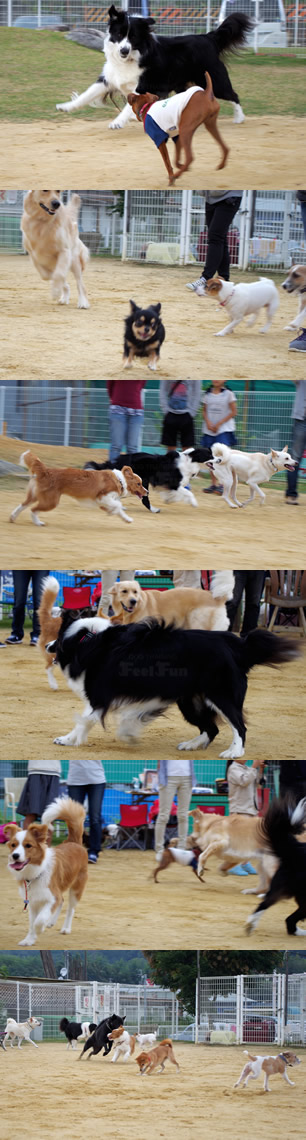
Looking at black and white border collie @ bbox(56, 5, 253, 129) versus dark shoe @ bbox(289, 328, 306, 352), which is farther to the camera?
dark shoe @ bbox(289, 328, 306, 352)

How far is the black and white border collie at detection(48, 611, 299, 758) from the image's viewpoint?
4.47 m

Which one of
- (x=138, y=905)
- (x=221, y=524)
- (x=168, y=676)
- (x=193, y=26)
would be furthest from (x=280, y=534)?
(x=193, y=26)

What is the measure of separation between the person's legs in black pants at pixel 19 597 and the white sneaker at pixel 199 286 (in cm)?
124

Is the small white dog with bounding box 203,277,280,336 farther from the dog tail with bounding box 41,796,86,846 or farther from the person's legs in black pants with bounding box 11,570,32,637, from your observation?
the dog tail with bounding box 41,796,86,846

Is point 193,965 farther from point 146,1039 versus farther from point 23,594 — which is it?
point 23,594

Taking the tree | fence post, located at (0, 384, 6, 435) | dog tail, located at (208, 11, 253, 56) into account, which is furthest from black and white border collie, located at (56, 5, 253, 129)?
the tree

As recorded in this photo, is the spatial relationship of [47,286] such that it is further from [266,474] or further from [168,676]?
[168,676]

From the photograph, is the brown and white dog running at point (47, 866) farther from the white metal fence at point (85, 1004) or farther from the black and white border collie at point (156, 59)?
the black and white border collie at point (156, 59)

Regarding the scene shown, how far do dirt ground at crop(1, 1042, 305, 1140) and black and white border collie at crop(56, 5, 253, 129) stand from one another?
339cm

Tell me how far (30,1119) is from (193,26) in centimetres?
381

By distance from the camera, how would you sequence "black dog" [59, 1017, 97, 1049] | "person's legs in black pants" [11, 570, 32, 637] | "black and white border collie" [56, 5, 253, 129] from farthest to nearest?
"person's legs in black pants" [11, 570, 32, 637], "black dog" [59, 1017, 97, 1049], "black and white border collie" [56, 5, 253, 129]

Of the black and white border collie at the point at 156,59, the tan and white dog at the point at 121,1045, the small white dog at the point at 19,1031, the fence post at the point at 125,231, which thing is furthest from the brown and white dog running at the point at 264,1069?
the black and white border collie at the point at 156,59

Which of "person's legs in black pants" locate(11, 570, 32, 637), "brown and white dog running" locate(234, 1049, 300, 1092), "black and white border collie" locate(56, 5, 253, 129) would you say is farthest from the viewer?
"person's legs in black pants" locate(11, 570, 32, 637)

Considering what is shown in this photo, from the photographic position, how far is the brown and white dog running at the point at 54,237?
14.6 feet
